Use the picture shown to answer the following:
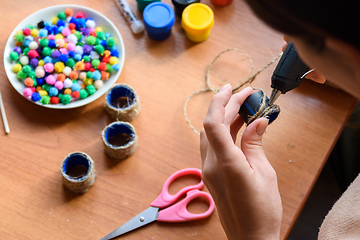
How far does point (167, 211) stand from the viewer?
597 millimetres

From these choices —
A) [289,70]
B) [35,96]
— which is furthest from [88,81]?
[289,70]

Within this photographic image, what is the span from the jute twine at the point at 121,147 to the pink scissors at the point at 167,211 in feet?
0.38

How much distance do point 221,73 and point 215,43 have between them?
0.32ft

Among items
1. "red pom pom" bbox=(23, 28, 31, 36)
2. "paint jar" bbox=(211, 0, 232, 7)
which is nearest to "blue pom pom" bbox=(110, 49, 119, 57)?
"red pom pom" bbox=(23, 28, 31, 36)

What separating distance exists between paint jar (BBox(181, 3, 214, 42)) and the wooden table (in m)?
0.03

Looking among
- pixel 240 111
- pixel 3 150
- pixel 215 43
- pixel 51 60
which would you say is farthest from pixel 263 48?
pixel 3 150

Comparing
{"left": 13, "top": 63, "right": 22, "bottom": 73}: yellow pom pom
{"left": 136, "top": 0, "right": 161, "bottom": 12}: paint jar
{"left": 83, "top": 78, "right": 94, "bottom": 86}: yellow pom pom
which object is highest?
{"left": 136, "top": 0, "right": 161, "bottom": 12}: paint jar

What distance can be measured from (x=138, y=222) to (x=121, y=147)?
17 centimetres

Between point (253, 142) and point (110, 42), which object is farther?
point (110, 42)

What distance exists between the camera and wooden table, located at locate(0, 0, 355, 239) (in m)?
0.61

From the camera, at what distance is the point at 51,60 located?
72cm

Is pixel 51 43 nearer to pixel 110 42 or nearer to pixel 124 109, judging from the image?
pixel 110 42

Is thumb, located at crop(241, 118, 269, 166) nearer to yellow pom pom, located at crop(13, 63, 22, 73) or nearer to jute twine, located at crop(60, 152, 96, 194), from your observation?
jute twine, located at crop(60, 152, 96, 194)

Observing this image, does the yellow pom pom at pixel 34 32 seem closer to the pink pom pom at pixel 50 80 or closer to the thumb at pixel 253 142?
the pink pom pom at pixel 50 80
